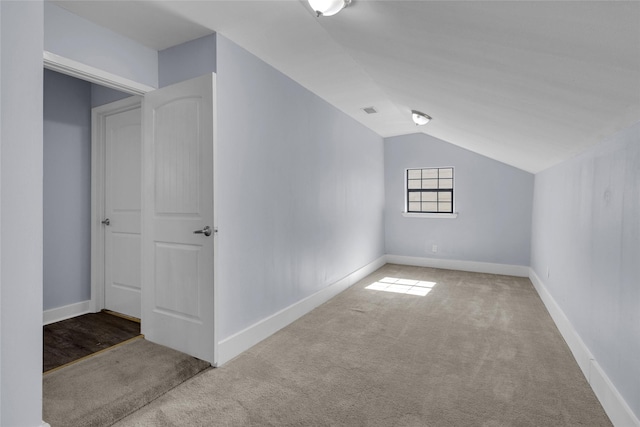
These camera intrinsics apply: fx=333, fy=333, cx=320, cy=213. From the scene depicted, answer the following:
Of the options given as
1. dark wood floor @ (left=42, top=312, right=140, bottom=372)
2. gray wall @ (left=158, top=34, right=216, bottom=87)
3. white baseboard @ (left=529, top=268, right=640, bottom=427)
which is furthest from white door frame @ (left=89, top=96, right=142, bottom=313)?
white baseboard @ (left=529, top=268, right=640, bottom=427)

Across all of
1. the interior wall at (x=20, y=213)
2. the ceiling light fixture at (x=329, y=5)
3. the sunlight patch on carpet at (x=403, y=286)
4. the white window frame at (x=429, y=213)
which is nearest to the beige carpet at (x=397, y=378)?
the interior wall at (x=20, y=213)

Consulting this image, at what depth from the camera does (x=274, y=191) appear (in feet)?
10.00

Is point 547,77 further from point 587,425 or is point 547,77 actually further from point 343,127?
point 343,127

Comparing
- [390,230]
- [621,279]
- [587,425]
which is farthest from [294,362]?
[390,230]

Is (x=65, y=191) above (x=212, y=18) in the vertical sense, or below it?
below

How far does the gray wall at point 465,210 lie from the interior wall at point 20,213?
5346 mm

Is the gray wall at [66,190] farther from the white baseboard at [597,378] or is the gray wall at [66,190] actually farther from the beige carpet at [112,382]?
the white baseboard at [597,378]

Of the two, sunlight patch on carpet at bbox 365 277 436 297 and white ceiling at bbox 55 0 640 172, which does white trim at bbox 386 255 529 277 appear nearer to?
sunlight patch on carpet at bbox 365 277 436 297

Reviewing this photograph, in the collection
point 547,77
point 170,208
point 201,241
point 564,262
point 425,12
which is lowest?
point 564,262

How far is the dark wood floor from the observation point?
2447 mm

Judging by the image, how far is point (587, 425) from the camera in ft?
5.77

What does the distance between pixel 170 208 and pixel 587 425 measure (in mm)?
2948

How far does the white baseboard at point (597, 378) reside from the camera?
1653mm

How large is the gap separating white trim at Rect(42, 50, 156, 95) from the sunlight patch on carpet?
3.50 meters
